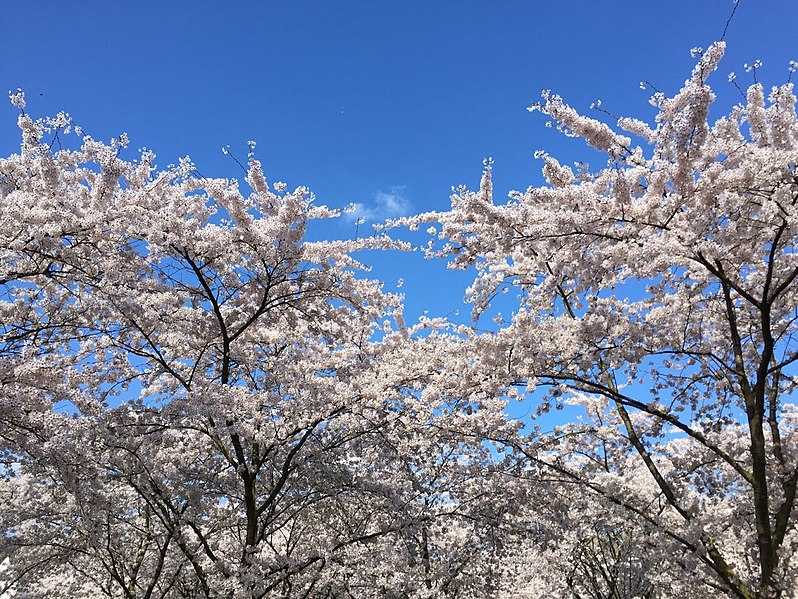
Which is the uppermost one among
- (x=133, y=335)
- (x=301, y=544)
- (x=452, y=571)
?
(x=133, y=335)

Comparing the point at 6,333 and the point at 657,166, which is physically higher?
the point at 657,166

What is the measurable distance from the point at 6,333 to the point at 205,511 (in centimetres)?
446

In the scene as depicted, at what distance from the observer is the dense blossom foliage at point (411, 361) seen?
7.44 meters

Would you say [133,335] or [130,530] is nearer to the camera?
[133,335]

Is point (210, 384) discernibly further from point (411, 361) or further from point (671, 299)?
point (671, 299)

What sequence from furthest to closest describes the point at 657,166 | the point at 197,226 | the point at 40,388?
the point at 197,226, the point at 40,388, the point at 657,166

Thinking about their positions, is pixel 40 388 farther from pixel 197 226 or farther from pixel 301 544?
pixel 301 544

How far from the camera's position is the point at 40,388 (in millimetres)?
8406

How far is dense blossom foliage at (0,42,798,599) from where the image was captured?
744 cm

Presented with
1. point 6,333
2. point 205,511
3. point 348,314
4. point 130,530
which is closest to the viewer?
point 6,333

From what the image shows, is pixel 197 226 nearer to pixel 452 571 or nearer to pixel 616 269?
pixel 616 269

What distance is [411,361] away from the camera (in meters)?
9.87

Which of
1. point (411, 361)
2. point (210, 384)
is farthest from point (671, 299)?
point (210, 384)

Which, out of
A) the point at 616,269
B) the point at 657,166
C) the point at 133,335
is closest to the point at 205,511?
the point at 133,335
